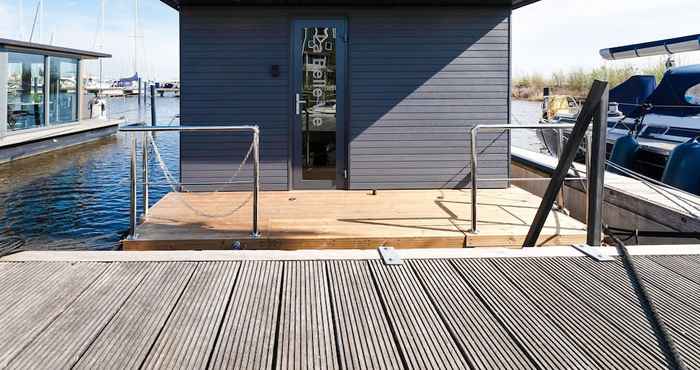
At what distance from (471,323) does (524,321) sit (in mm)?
188

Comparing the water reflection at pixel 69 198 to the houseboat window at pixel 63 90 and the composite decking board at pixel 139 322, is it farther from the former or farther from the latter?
the composite decking board at pixel 139 322

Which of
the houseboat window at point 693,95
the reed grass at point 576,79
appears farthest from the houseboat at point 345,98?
the reed grass at point 576,79

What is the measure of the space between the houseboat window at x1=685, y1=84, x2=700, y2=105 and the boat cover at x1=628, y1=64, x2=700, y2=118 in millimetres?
90

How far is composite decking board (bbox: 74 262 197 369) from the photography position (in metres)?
1.53

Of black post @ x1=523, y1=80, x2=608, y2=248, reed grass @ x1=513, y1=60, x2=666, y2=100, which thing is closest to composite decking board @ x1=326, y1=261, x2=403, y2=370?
black post @ x1=523, y1=80, x2=608, y2=248

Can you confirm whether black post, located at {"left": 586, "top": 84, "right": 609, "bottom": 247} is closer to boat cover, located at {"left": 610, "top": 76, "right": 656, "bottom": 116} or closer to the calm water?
the calm water

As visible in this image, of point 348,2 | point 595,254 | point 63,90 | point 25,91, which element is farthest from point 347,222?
point 63,90

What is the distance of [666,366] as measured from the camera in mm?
1512

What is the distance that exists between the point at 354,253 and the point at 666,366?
4.55 feet

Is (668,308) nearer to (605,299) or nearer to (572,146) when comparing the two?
(605,299)

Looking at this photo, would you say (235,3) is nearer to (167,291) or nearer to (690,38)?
(167,291)

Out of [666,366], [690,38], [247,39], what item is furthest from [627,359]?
[690,38]

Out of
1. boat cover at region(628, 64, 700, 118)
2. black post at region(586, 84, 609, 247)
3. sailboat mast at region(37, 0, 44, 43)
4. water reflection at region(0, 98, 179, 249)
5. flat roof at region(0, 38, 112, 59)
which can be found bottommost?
water reflection at region(0, 98, 179, 249)

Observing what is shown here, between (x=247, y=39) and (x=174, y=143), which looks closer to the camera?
(x=247, y=39)
